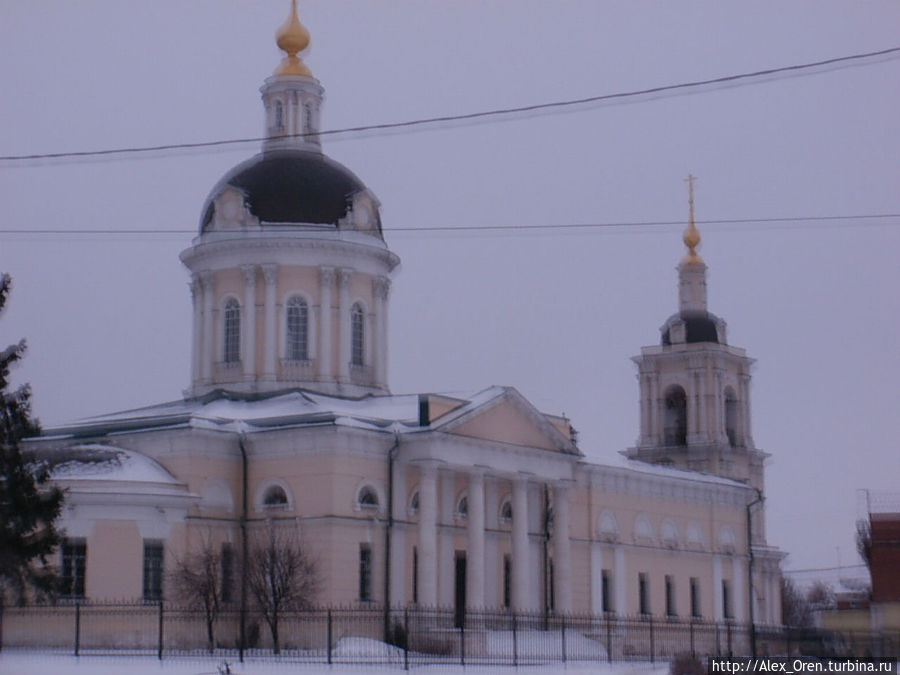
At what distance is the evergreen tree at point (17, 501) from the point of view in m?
26.9

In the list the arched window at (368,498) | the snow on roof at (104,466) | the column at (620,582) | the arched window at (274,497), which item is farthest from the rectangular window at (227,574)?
the column at (620,582)

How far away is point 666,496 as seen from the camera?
51.9 m

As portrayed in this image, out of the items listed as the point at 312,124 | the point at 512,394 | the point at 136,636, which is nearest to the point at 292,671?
the point at 136,636

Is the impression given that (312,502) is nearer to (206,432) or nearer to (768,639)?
(206,432)

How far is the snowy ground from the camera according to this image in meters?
28.4

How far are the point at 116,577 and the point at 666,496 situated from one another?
20.2m

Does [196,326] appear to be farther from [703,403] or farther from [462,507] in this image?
[703,403]

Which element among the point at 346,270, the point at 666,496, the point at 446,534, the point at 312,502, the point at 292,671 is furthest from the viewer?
the point at 666,496

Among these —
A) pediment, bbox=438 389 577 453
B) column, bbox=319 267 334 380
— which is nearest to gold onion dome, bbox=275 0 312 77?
column, bbox=319 267 334 380

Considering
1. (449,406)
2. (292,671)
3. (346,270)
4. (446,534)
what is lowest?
(292,671)

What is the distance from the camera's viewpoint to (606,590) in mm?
48812

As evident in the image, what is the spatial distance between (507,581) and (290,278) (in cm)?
999

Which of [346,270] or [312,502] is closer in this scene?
[312,502]

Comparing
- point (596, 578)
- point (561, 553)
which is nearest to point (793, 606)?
point (596, 578)
